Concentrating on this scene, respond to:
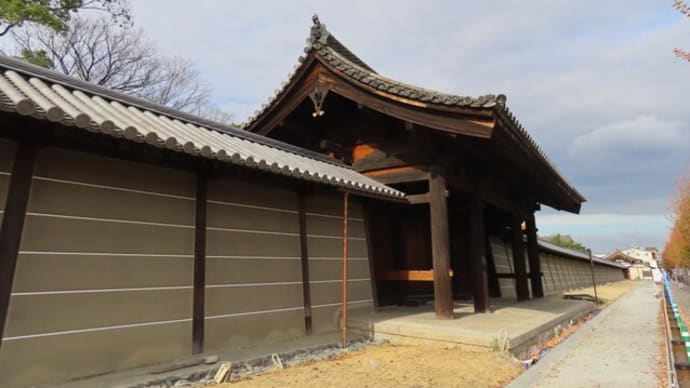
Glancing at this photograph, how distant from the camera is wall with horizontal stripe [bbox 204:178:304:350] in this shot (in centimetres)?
502

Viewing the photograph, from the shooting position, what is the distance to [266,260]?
568 cm

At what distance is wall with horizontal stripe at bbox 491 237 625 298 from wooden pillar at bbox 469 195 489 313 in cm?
495

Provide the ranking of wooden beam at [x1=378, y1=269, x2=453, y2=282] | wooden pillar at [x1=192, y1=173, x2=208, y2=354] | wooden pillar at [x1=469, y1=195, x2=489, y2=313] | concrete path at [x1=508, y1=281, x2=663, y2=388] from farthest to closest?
wooden pillar at [x1=469, y1=195, x2=489, y2=313] → wooden beam at [x1=378, y1=269, x2=453, y2=282] → wooden pillar at [x1=192, y1=173, x2=208, y2=354] → concrete path at [x1=508, y1=281, x2=663, y2=388]

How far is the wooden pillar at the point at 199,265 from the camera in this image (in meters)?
4.70

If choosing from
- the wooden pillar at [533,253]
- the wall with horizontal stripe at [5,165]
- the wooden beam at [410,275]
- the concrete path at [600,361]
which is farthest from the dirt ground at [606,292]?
the wall with horizontal stripe at [5,165]

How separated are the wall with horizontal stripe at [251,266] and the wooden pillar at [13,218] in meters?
1.88

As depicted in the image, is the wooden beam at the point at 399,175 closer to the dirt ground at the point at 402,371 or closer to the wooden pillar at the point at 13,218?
the dirt ground at the point at 402,371

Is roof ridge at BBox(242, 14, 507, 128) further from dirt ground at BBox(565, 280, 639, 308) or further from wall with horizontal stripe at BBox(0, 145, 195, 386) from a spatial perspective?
dirt ground at BBox(565, 280, 639, 308)

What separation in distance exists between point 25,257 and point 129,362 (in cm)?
142

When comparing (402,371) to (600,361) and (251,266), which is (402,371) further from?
(600,361)

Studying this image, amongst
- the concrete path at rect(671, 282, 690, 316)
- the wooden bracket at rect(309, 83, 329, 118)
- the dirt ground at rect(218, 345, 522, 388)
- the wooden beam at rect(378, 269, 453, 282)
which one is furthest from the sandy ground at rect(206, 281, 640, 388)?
the concrete path at rect(671, 282, 690, 316)

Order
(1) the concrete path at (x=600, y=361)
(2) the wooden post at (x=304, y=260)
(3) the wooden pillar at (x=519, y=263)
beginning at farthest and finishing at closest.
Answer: (3) the wooden pillar at (x=519, y=263) → (2) the wooden post at (x=304, y=260) → (1) the concrete path at (x=600, y=361)

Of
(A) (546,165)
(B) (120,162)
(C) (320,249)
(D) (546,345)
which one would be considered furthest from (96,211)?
(A) (546,165)

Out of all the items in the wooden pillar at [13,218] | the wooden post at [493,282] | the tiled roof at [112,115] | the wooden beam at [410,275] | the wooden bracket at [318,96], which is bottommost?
the wooden post at [493,282]
